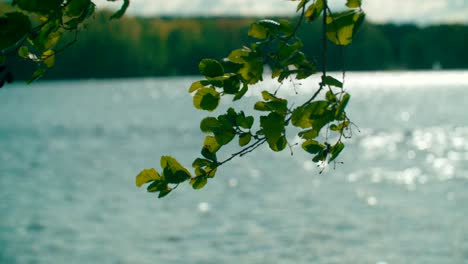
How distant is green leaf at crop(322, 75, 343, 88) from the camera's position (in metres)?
1.98

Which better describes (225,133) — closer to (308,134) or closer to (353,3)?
(308,134)

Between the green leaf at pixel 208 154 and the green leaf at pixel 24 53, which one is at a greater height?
the green leaf at pixel 24 53

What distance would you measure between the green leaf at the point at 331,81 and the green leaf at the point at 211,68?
→ 1.00 feet

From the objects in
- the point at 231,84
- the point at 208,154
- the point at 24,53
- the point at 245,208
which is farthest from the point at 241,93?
the point at 245,208

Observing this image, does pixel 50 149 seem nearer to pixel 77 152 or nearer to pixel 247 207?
pixel 77 152

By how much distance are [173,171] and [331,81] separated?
62 cm

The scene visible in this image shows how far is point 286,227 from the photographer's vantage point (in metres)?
25.6

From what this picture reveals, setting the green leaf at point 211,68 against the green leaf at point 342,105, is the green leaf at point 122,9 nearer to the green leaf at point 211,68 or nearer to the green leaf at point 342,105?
the green leaf at point 211,68

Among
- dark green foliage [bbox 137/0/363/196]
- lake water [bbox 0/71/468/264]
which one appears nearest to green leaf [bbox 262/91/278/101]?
dark green foliage [bbox 137/0/363/196]

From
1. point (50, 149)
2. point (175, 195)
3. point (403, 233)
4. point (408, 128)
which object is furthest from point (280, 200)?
point (408, 128)

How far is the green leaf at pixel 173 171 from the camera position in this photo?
7.73 feet

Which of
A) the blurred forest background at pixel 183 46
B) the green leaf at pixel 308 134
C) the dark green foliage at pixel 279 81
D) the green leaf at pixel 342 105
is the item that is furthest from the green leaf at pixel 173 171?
the blurred forest background at pixel 183 46

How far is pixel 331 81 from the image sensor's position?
200 centimetres

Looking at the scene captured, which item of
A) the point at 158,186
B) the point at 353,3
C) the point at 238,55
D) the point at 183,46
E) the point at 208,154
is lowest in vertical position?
the point at 158,186
